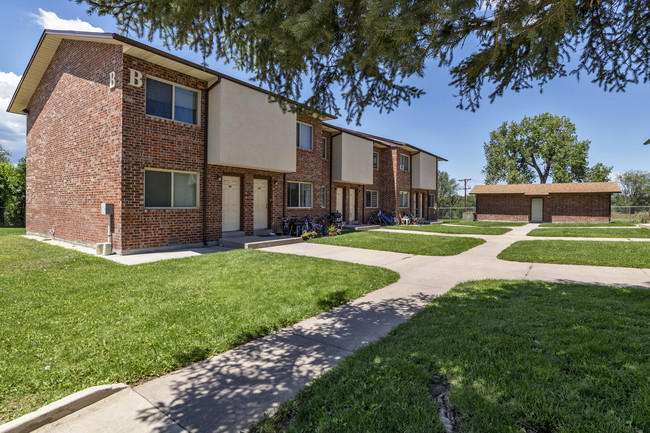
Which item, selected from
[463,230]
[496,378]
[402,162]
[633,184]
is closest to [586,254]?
[496,378]

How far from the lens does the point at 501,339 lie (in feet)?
11.3

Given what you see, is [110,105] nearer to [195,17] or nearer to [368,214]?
[195,17]

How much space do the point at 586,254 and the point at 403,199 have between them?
617 inches

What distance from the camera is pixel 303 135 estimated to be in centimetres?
1570

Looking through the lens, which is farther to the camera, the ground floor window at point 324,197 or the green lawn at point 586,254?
the ground floor window at point 324,197

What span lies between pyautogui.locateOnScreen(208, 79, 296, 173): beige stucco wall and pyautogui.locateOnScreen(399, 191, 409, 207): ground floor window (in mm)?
13040

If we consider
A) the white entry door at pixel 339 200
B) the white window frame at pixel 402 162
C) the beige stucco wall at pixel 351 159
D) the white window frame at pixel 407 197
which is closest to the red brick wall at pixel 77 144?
the beige stucco wall at pixel 351 159

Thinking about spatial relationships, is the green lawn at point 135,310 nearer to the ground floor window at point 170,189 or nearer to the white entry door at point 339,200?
the ground floor window at point 170,189

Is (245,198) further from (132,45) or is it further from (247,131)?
(132,45)

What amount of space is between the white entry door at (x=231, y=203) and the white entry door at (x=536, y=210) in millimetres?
29610

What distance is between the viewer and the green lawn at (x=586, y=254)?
27.1 feet

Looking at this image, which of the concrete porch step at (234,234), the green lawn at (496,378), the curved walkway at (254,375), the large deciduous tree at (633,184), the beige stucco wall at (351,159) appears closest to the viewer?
the green lawn at (496,378)

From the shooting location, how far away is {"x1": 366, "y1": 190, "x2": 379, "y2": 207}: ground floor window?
872 inches

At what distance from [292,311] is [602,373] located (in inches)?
139
